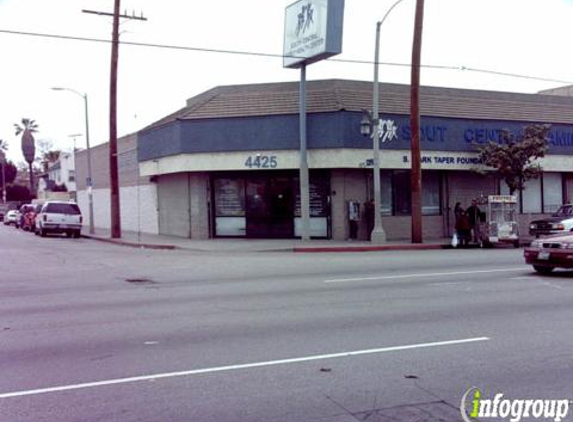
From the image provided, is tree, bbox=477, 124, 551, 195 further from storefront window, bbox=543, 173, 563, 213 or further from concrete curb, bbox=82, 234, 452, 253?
concrete curb, bbox=82, 234, 452, 253

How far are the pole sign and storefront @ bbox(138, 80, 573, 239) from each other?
2.31 metres

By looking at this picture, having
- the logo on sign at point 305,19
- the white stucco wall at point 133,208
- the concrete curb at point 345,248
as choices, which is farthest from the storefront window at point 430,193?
the white stucco wall at point 133,208

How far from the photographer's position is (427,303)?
1116 centimetres

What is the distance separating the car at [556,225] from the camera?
2408cm

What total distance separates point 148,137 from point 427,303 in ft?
81.1

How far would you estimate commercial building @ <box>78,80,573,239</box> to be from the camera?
27.6 metres

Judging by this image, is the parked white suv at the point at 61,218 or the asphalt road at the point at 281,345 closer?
the asphalt road at the point at 281,345

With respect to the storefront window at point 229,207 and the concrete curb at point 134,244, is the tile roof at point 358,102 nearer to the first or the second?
the storefront window at point 229,207

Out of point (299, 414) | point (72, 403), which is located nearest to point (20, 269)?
point (72, 403)

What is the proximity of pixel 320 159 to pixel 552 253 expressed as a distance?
13758 millimetres

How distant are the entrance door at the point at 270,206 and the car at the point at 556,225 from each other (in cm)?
986

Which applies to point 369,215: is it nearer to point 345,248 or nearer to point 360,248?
point 360,248

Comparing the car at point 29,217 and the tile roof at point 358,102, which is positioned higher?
the tile roof at point 358,102

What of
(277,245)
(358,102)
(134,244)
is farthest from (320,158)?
(134,244)
